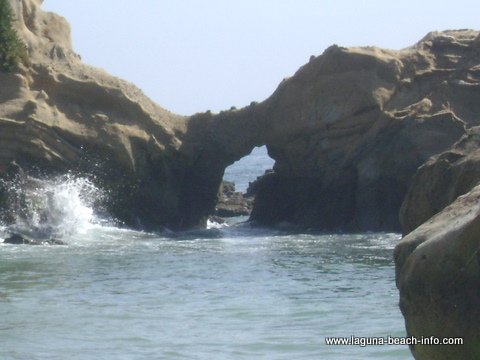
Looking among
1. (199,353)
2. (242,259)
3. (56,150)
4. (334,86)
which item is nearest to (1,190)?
(56,150)

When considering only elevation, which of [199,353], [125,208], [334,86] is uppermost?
[334,86]

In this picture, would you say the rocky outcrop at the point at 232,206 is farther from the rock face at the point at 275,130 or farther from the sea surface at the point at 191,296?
the sea surface at the point at 191,296

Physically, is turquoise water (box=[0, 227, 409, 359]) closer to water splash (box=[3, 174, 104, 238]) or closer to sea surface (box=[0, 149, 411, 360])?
sea surface (box=[0, 149, 411, 360])

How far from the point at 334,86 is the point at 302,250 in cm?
720

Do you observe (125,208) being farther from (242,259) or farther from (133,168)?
(242,259)

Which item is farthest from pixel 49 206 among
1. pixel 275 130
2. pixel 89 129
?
pixel 275 130

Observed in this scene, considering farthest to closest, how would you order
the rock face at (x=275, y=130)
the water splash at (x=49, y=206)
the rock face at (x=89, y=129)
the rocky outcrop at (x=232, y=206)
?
the rocky outcrop at (x=232, y=206) → the rock face at (x=275, y=130) → the rock face at (x=89, y=129) → the water splash at (x=49, y=206)

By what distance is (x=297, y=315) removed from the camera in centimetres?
1477

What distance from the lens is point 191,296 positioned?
1694 centimetres

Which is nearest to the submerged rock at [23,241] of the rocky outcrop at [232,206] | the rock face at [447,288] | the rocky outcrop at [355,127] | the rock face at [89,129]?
the rock face at [89,129]

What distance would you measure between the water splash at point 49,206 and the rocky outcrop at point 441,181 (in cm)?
1308

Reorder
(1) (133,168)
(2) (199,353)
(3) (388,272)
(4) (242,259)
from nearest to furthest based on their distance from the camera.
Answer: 1. (2) (199,353)
2. (3) (388,272)
3. (4) (242,259)
4. (1) (133,168)

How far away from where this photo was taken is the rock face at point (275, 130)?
28.1 meters

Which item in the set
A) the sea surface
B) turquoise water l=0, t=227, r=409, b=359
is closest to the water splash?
the sea surface
